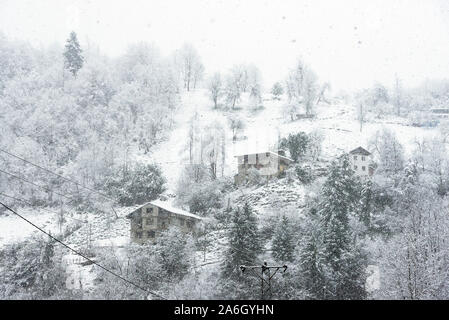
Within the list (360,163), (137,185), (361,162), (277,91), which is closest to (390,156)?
(361,162)

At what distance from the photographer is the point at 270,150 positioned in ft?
187

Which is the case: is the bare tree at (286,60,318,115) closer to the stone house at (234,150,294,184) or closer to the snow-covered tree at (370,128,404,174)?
the snow-covered tree at (370,128,404,174)

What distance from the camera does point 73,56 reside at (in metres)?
92.2

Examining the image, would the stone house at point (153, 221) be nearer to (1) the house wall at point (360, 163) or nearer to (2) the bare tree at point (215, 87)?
(1) the house wall at point (360, 163)

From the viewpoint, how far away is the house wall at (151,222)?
136ft

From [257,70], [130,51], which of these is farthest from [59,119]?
[257,70]

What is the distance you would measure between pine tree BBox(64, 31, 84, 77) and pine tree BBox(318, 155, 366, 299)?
242ft

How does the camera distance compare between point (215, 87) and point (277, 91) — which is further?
point (277, 91)

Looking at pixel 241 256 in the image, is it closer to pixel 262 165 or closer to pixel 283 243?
pixel 283 243

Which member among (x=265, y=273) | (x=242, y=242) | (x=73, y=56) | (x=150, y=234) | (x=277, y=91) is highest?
(x=73, y=56)

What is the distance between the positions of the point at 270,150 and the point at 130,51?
64258 mm

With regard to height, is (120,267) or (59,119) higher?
(59,119)

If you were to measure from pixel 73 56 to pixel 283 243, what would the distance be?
3143 inches
